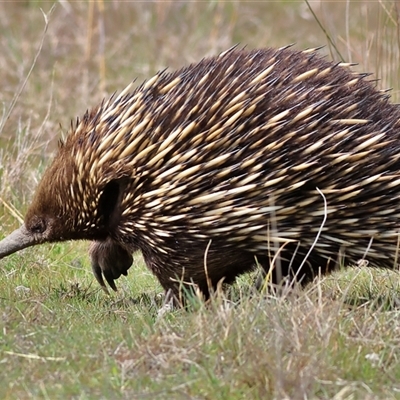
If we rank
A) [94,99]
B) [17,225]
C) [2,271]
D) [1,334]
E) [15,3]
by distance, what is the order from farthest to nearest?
[15,3] → [94,99] → [17,225] → [2,271] → [1,334]

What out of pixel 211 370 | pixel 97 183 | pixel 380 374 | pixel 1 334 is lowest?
pixel 380 374

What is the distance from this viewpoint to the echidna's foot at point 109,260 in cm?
473

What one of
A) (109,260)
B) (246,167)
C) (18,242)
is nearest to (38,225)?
(18,242)

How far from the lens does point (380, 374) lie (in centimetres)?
333

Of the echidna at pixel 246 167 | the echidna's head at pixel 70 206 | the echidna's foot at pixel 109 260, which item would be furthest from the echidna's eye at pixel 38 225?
the echidna's foot at pixel 109 260

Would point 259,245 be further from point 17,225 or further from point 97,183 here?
point 17,225

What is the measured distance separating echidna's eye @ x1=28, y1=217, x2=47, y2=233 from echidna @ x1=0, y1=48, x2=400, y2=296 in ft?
0.71

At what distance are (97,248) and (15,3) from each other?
6251 millimetres

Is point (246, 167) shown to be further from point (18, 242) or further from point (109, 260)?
point (18, 242)

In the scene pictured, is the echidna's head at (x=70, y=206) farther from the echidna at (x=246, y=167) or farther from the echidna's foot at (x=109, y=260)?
the echidna's foot at (x=109, y=260)

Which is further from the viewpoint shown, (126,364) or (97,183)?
(97,183)

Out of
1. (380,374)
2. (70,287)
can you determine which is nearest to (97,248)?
(70,287)

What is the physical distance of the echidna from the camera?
4.08 meters

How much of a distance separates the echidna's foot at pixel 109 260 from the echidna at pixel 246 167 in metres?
0.32
